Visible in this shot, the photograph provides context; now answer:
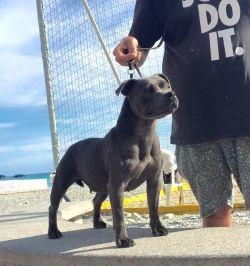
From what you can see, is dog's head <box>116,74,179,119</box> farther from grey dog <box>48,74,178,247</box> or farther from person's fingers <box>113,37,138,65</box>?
person's fingers <box>113,37,138,65</box>

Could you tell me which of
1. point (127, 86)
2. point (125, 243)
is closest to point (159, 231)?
point (125, 243)

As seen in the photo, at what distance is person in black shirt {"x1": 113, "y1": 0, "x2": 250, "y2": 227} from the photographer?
111 inches

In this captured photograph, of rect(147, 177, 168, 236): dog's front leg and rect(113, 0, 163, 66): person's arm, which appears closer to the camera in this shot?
rect(147, 177, 168, 236): dog's front leg

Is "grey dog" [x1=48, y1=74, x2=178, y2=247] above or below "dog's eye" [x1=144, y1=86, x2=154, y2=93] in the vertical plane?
below

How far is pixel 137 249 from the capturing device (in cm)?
254

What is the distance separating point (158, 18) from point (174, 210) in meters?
4.06

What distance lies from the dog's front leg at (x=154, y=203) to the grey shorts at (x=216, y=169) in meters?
0.30

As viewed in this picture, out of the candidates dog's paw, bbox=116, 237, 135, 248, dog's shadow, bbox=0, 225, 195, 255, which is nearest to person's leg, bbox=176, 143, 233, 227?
dog's shadow, bbox=0, 225, 195, 255

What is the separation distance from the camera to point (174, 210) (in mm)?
6742

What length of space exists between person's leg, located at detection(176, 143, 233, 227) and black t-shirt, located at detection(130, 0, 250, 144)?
92 mm

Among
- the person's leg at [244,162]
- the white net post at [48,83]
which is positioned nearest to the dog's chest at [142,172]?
the person's leg at [244,162]

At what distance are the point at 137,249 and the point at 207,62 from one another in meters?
1.11

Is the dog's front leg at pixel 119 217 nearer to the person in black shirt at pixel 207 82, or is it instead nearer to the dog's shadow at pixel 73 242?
the dog's shadow at pixel 73 242

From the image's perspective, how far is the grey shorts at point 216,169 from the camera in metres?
2.85
